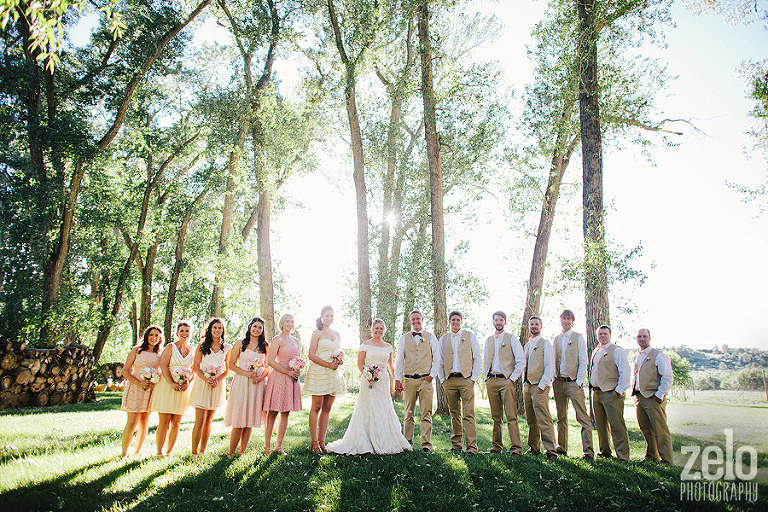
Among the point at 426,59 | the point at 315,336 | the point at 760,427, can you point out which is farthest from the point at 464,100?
the point at 760,427

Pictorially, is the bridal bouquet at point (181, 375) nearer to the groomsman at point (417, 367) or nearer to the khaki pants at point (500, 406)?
the groomsman at point (417, 367)

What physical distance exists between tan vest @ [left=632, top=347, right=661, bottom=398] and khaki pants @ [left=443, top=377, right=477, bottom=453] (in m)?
2.74

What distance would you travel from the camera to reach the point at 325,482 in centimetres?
539

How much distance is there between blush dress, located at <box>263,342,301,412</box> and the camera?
22.3ft

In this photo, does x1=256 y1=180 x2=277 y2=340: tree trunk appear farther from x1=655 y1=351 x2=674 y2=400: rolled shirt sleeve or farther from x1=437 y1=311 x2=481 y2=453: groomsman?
x1=655 y1=351 x2=674 y2=400: rolled shirt sleeve

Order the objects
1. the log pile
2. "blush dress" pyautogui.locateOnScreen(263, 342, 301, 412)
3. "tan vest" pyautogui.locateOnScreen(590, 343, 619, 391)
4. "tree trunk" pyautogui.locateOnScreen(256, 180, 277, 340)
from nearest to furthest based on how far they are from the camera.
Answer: "blush dress" pyautogui.locateOnScreen(263, 342, 301, 412) → "tan vest" pyautogui.locateOnScreen(590, 343, 619, 391) → the log pile → "tree trunk" pyautogui.locateOnScreen(256, 180, 277, 340)

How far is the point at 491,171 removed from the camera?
55.1ft

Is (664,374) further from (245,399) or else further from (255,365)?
(245,399)

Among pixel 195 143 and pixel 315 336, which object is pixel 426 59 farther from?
pixel 195 143

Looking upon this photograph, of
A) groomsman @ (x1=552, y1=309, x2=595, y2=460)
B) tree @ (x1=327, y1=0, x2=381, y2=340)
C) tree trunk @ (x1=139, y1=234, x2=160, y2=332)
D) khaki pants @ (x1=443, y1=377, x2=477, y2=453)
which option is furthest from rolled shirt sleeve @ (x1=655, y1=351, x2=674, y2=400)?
tree trunk @ (x1=139, y1=234, x2=160, y2=332)

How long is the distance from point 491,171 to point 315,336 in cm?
1179

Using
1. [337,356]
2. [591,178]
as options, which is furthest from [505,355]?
[591,178]

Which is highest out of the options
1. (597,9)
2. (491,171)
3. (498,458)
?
(597,9)

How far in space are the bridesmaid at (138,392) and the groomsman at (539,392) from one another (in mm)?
5958
